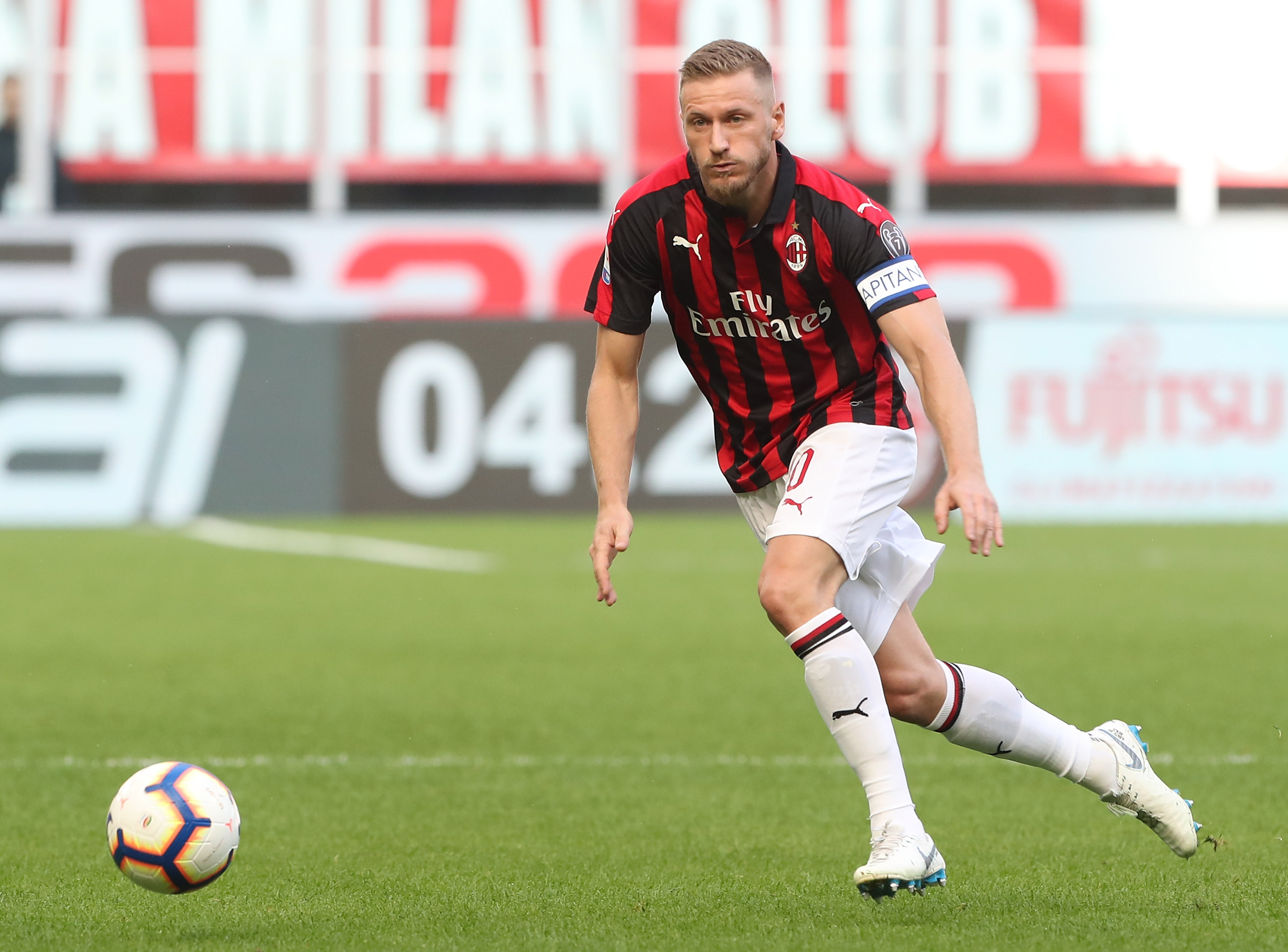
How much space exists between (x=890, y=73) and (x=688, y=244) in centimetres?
1586

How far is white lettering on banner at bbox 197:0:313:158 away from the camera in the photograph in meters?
19.7

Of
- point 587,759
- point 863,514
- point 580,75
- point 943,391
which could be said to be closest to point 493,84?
point 580,75

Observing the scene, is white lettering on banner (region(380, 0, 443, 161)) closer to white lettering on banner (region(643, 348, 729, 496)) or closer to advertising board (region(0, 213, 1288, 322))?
advertising board (region(0, 213, 1288, 322))

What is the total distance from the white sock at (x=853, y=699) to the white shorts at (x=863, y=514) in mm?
200

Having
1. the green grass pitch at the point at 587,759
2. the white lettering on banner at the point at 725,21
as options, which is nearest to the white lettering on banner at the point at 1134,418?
the green grass pitch at the point at 587,759

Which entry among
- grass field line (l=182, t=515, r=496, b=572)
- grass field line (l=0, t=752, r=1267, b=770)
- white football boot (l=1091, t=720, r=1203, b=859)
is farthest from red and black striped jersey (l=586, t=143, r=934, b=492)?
grass field line (l=182, t=515, r=496, b=572)

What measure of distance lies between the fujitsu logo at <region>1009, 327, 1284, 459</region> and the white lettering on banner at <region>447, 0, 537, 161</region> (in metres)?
6.53

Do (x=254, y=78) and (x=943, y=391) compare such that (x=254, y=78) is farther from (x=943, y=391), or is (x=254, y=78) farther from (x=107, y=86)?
(x=943, y=391)

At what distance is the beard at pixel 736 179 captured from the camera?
444cm

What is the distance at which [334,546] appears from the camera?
45.2 ft

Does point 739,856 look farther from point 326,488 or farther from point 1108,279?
point 1108,279

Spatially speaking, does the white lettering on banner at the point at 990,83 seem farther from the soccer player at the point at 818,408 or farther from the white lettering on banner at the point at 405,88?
the soccer player at the point at 818,408

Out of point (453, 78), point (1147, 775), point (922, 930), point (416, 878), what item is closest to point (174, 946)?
point (416, 878)

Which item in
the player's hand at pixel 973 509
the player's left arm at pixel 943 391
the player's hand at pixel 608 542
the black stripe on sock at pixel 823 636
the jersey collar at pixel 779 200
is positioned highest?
the jersey collar at pixel 779 200
